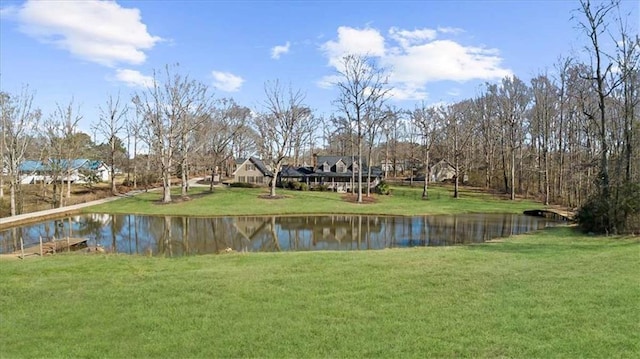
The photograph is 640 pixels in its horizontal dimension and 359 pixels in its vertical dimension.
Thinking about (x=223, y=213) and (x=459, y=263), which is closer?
(x=459, y=263)

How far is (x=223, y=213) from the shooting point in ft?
112

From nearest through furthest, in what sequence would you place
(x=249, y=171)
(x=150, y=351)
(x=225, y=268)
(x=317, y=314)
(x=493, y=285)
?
(x=150, y=351)
(x=317, y=314)
(x=493, y=285)
(x=225, y=268)
(x=249, y=171)

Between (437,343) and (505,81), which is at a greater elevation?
(505,81)

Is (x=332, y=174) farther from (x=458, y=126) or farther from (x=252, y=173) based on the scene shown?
(x=458, y=126)

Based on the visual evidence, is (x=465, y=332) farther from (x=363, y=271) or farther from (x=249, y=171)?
(x=249, y=171)

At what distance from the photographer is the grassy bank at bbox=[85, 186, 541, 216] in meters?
35.4

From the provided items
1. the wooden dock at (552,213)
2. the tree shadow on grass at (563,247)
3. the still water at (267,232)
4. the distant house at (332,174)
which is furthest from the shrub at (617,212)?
the distant house at (332,174)

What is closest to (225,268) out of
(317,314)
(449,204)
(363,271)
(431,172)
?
(363,271)

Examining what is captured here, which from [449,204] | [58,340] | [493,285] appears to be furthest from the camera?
[449,204]

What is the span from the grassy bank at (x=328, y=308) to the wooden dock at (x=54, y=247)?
16.1 feet

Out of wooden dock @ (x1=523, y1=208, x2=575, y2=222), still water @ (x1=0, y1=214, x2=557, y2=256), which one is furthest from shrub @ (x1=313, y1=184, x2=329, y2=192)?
wooden dock @ (x1=523, y1=208, x2=575, y2=222)

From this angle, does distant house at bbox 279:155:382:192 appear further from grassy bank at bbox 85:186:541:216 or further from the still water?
the still water

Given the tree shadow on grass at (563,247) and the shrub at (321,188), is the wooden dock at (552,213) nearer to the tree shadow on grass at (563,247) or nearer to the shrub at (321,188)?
the tree shadow on grass at (563,247)

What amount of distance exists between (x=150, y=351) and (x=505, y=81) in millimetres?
58476
